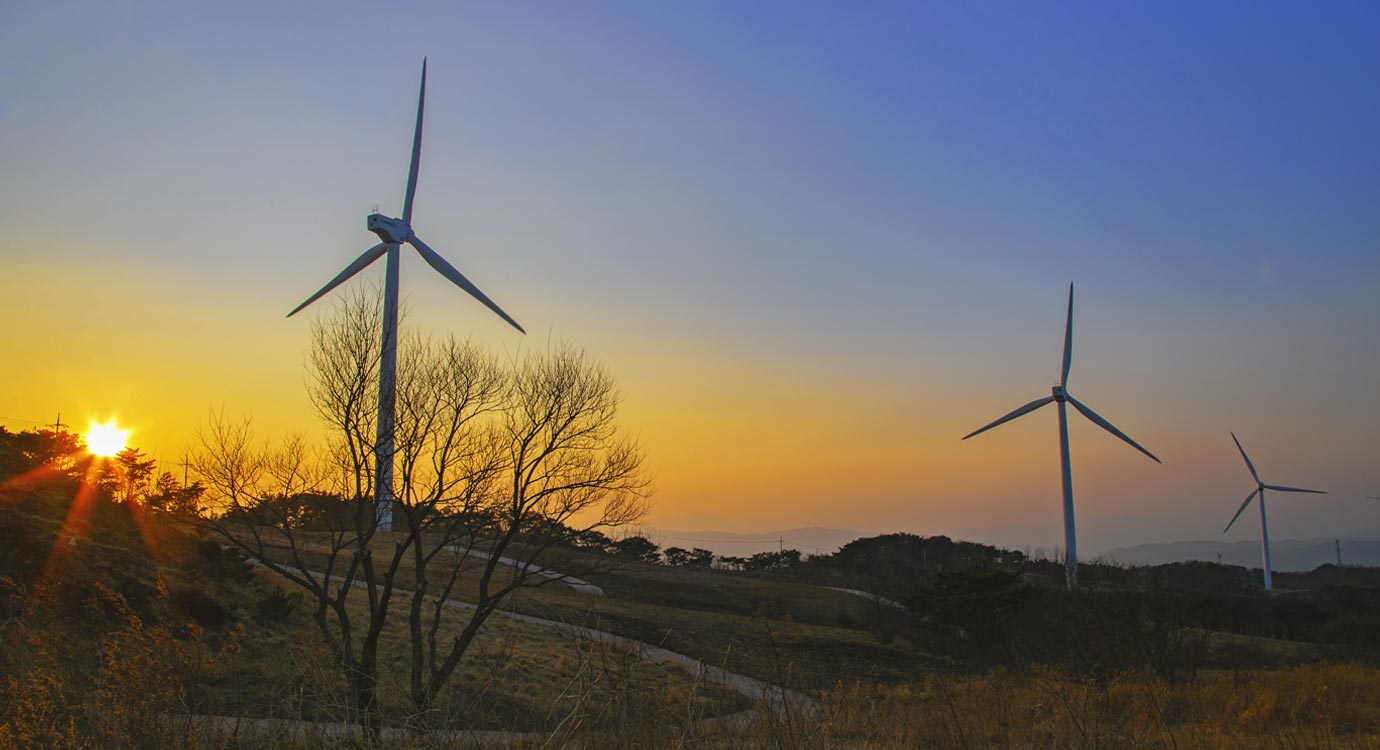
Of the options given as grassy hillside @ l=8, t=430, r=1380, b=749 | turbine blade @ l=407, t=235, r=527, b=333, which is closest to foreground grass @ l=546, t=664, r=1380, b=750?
grassy hillside @ l=8, t=430, r=1380, b=749

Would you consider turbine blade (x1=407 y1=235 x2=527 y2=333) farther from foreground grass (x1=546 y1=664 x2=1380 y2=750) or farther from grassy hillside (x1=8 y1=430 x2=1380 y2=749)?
foreground grass (x1=546 y1=664 x2=1380 y2=750)

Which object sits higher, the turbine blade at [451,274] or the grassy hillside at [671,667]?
the turbine blade at [451,274]

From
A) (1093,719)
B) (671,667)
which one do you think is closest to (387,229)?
(671,667)

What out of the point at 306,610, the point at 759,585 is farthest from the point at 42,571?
the point at 759,585

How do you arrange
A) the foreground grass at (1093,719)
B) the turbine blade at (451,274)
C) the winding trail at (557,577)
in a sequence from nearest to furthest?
1. the foreground grass at (1093,719)
2. the winding trail at (557,577)
3. the turbine blade at (451,274)

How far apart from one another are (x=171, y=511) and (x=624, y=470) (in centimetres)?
1081

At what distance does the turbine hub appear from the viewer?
3828cm

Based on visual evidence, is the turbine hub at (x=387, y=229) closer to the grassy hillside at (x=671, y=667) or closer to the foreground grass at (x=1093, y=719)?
the grassy hillside at (x=671, y=667)

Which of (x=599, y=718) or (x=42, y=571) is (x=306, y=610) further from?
(x=599, y=718)

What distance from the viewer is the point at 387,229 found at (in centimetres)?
3831

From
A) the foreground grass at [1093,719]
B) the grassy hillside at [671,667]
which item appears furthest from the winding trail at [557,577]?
the foreground grass at [1093,719]

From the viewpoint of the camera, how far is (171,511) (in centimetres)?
2134

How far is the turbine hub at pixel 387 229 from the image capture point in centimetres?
3828

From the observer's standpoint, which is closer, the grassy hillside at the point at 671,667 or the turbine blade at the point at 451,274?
the grassy hillside at the point at 671,667
